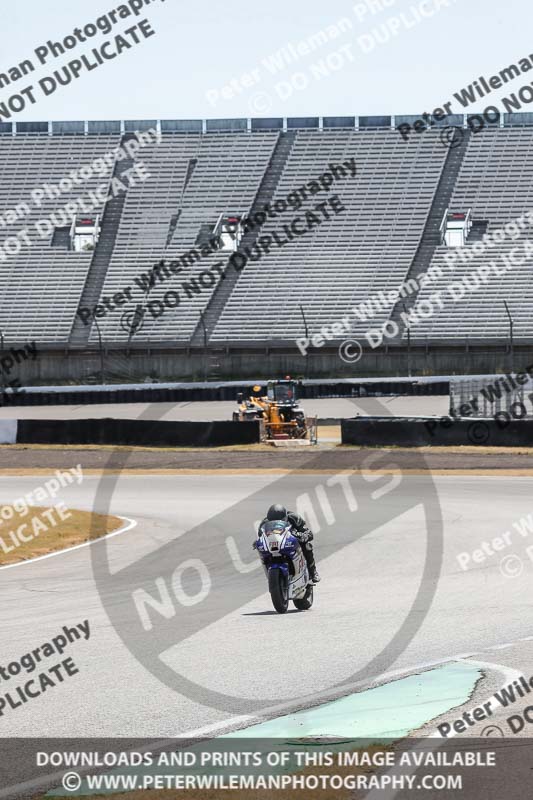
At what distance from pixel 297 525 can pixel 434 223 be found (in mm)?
54619

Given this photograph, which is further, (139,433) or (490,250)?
(490,250)

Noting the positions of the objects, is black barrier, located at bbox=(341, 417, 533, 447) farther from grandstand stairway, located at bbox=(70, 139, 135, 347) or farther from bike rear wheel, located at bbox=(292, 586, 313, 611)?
grandstand stairway, located at bbox=(70, 139, 135, 347)

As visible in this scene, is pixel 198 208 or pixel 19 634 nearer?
pixel 19 634

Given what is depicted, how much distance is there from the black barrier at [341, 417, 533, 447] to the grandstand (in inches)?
763

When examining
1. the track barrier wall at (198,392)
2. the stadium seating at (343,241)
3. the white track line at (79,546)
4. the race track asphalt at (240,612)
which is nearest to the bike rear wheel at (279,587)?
the race track asphalt at (240,612)

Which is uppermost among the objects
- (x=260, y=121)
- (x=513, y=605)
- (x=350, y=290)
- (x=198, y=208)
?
(x=260, y=121)

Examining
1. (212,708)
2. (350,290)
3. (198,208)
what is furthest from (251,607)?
(198,208)

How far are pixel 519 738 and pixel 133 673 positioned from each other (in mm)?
3208

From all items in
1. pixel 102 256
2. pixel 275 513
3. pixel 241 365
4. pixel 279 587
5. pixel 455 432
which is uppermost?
pixel 102 256

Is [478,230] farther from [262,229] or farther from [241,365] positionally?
[241,365]

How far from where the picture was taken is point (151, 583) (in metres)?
14.1

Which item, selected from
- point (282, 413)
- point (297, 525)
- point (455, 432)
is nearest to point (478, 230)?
point (282, 413)

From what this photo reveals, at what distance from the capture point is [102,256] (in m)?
64.9

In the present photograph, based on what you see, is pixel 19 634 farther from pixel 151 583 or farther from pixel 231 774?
pixel 231 774
